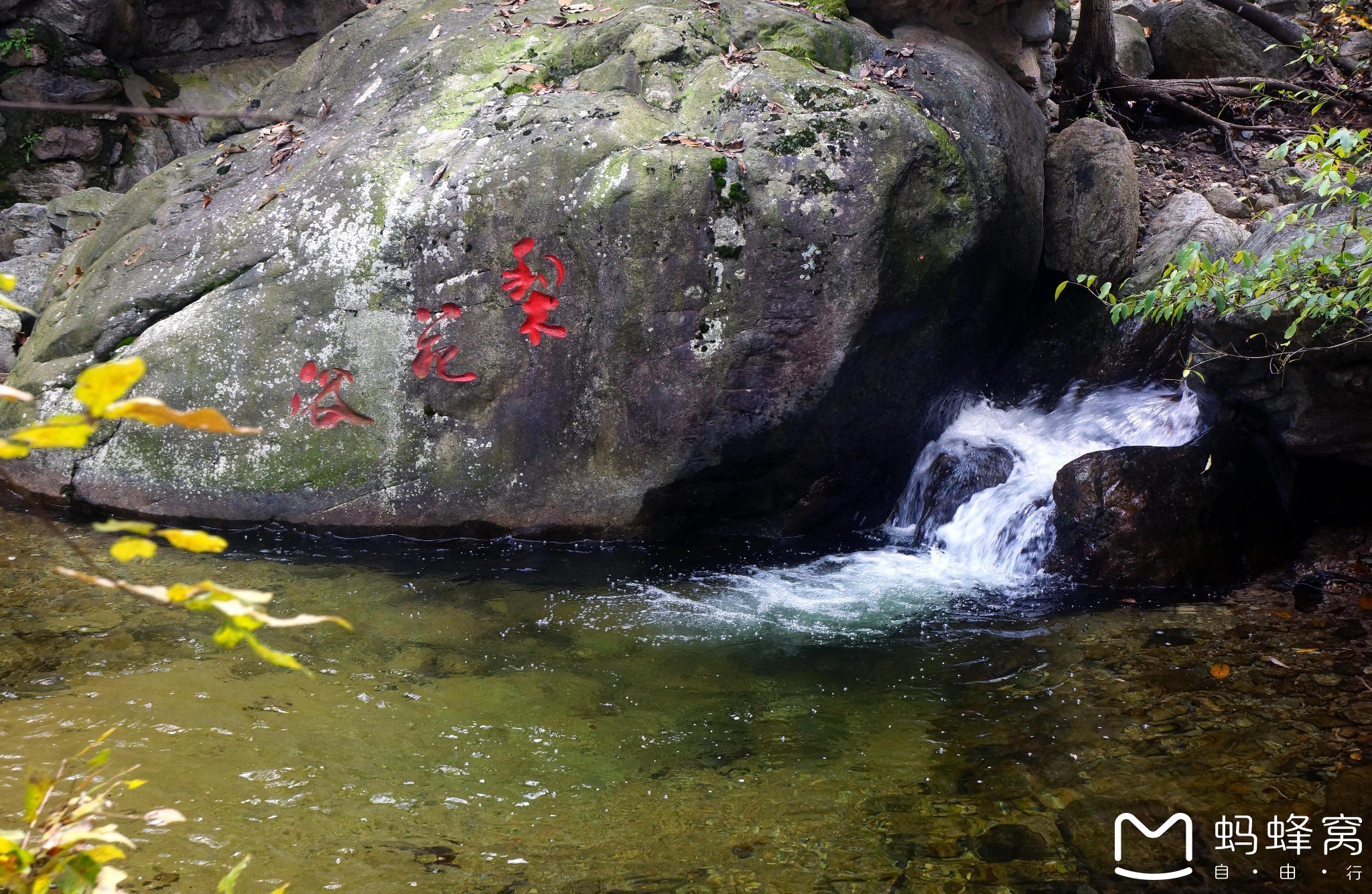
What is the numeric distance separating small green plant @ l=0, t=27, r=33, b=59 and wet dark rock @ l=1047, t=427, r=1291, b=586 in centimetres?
1074

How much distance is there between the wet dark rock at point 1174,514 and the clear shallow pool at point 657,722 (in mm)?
352

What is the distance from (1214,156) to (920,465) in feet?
17.5

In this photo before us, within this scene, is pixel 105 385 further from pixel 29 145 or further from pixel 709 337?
pixel 29 145

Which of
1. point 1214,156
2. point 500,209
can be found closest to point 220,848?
point 500,209

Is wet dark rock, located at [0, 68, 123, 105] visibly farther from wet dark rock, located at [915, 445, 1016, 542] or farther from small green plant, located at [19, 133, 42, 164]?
wet dark rock, located at [915, 445, 1016, 542]

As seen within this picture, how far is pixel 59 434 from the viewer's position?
1.14 meters

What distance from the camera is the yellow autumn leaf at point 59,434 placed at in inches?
44.6

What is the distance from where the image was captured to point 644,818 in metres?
3.13

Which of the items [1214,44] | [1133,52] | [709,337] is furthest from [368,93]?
[1214,44]

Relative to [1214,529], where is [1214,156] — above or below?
above

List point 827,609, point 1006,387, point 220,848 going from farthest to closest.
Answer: point 1006,387 < point 827,609 < point 220,848

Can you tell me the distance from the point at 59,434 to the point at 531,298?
16.5 feet

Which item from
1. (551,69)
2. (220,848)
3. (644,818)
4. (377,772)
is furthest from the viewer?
(551,69)

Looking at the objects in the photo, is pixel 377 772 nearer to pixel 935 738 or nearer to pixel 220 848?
pixel 220 848
